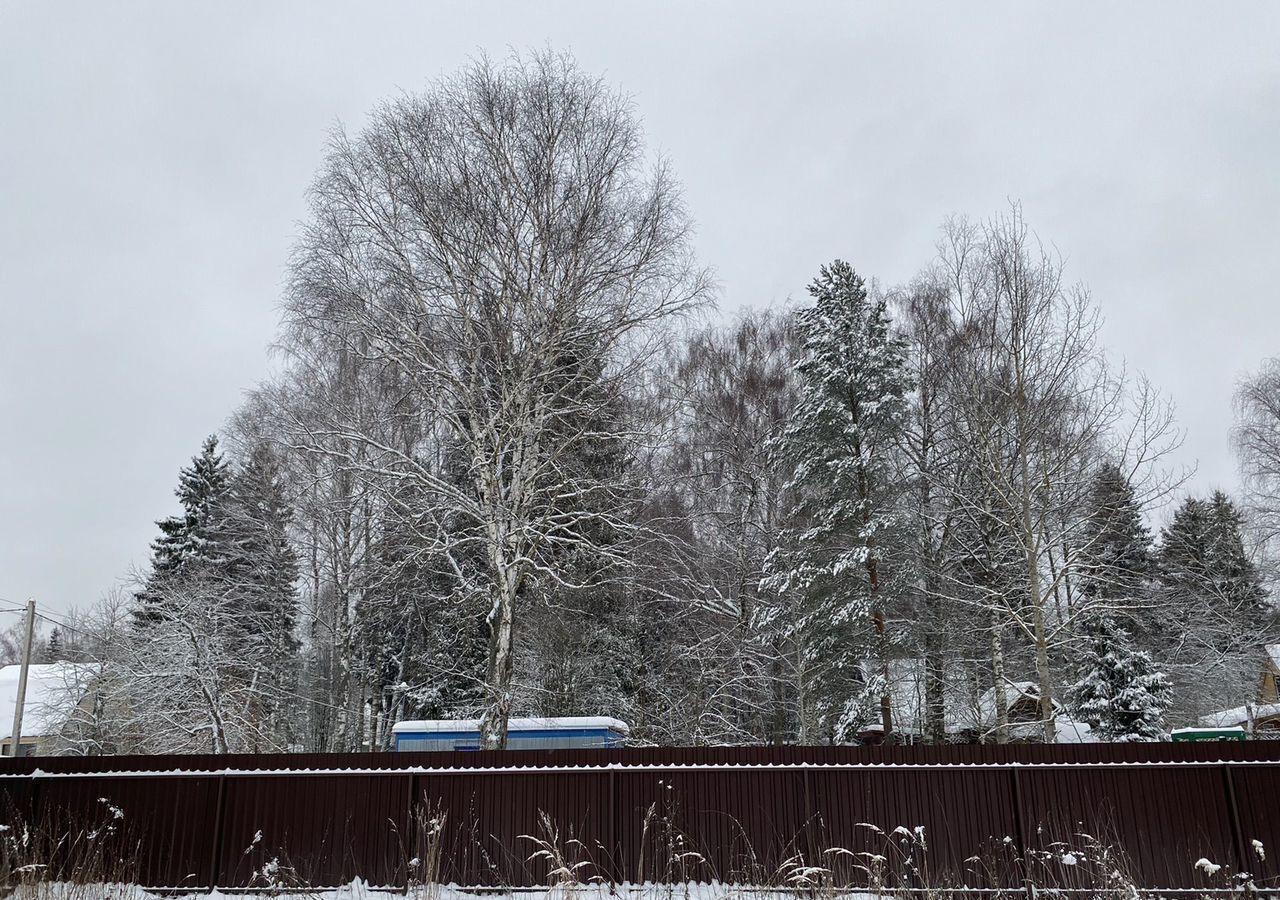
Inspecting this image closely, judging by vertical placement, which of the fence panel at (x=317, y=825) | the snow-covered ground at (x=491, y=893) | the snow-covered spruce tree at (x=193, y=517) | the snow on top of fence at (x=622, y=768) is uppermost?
the snow-covered spruce tree at (x=193, y=517)

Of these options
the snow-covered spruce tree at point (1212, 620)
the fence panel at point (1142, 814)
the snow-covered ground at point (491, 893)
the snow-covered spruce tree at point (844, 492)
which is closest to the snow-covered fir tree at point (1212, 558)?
the snow-covered spruce tree at point (1212, 620)

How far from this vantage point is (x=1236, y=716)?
25156mm

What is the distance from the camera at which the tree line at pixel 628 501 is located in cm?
1634

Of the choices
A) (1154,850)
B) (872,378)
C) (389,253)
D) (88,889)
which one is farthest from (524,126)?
(1154,850)

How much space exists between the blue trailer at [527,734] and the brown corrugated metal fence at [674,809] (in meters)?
6.69

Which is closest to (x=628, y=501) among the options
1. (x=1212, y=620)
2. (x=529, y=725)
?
(x=529, y=725)

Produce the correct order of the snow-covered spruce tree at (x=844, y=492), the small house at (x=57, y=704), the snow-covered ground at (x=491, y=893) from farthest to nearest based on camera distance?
the small house at (x=57, y=704)
the snow-covered spruce tree at (x=844, y=492)
the snow-covered ground at (x=491, y=893)

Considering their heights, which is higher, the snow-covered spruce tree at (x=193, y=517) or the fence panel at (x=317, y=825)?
the snow-covered spruce tree at (x=193, y=517)

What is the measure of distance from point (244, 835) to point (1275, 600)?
2867cm

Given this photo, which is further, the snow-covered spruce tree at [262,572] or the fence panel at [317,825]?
the snow-covered spruce tree at [262,572]

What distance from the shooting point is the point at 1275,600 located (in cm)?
2562

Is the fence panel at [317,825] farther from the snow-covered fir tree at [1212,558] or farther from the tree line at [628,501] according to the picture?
the snow-covered fir tree at [1212,558]

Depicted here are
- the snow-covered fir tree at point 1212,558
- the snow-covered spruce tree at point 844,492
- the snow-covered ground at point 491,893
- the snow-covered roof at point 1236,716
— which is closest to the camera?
the snow-covered ground at point 491,893

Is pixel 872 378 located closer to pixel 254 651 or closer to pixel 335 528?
pixel 335 528
